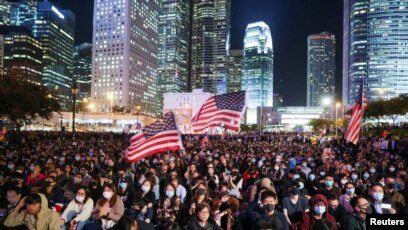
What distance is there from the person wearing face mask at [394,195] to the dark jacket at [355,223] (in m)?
2.77

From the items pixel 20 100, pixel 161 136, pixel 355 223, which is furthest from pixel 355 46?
pixel 355 223

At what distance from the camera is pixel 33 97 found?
36.8m

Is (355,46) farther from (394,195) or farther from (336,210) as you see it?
(336,210)

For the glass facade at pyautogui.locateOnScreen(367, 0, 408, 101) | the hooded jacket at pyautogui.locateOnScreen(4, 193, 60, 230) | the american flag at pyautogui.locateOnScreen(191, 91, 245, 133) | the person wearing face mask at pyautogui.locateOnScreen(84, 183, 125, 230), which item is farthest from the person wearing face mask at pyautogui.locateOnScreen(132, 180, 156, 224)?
the glass facade at pyautogui.locateOnScreen(367, 0, 408, 101)

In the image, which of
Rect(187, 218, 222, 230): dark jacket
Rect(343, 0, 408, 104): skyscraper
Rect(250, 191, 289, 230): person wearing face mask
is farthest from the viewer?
Rect(343, 0, 408, 104): skyscraper

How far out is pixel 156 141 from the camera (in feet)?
40.1

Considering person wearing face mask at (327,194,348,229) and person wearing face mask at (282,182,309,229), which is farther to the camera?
person wearing face mask at (282,182,309,229)

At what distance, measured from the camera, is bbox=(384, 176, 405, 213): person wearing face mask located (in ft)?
29.4

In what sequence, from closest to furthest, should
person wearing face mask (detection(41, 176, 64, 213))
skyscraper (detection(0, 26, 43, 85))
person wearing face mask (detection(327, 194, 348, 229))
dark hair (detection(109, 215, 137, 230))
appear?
dark hair (detection(109, 215, 137, 230)) < person wearing face mask (detection(327, 194, 348, 229)) < person wearing face mask (detection(41, 176, 64, 213)) < skyscraper (detection(0, 26, 43, 85))

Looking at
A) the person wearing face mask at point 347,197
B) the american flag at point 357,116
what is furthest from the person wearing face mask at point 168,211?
the american flag at point 357,116

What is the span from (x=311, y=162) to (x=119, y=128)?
10370 centimetres

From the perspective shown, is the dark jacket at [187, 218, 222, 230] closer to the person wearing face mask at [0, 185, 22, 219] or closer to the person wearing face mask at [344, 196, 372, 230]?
the person wearing face mask at [344, 196, 372, 230]

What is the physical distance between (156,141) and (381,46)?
6359 inches

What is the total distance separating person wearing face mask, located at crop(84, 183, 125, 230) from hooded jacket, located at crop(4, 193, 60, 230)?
102 cm
